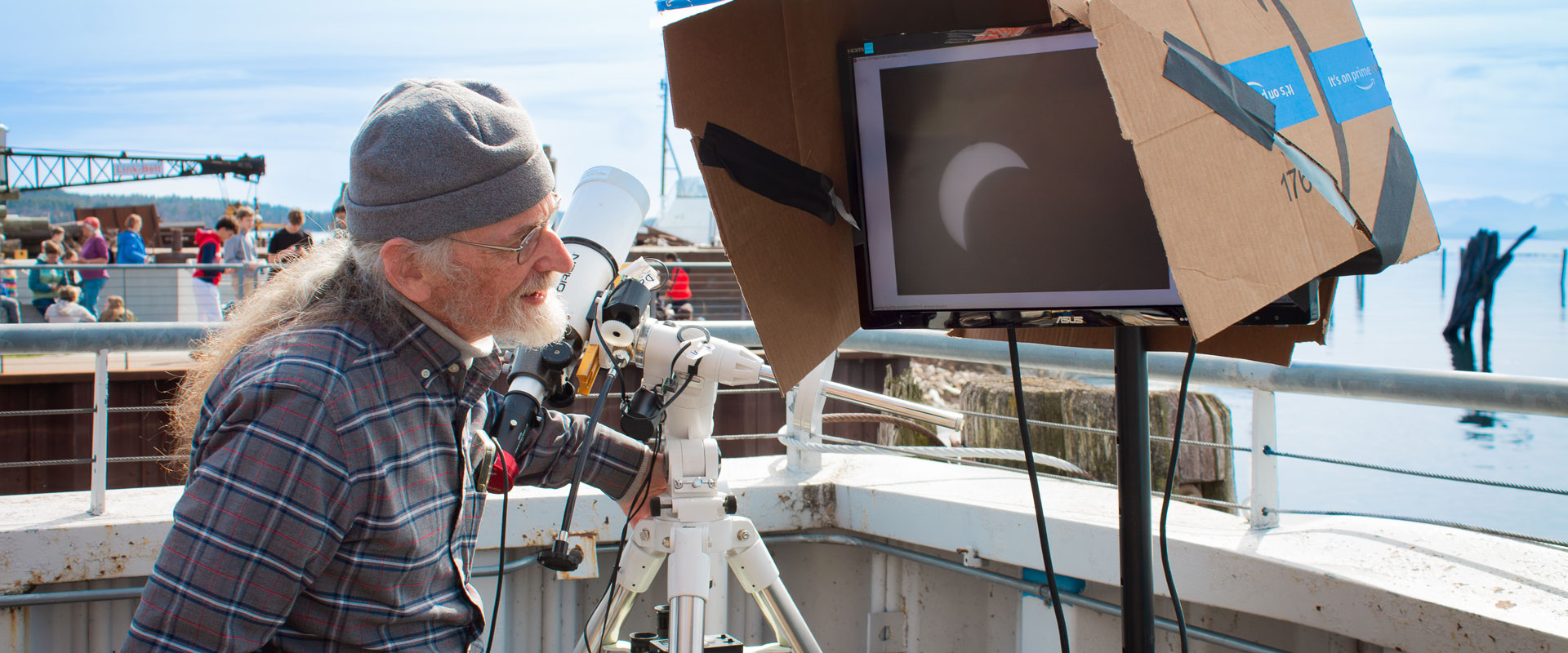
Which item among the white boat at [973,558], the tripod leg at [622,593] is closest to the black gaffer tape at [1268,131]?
the white boat at [973,558]

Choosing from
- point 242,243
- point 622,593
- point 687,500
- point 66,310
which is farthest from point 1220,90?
point 242,243

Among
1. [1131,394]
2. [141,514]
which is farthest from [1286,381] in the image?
[141,514]

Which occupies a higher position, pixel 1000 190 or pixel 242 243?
pixel 242 243

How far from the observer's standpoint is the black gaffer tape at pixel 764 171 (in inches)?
50.2

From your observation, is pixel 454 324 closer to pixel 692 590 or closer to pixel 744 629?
pixel 692 590

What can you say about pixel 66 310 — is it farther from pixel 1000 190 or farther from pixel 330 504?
pixel 1000 190

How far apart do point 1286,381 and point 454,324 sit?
1574 millimetres

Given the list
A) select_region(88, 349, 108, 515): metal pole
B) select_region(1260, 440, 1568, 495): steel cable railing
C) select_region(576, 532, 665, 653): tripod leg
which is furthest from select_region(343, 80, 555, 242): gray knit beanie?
select_region(1260, 440, 1568, 495): steel cable railing

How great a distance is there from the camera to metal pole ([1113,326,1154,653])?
1.31 metres

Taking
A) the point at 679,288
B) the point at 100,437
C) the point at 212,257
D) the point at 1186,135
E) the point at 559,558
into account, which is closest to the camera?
the point at 1186,135

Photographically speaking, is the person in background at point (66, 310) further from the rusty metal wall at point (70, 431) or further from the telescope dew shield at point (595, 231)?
the telescope dew shield at point (595, 231)

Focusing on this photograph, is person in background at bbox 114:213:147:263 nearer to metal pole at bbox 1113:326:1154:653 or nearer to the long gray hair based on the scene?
the long gray hair

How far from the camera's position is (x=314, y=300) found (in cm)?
132

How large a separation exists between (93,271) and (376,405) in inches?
419
